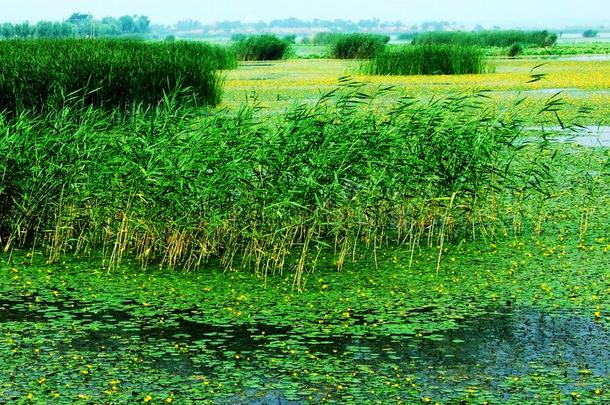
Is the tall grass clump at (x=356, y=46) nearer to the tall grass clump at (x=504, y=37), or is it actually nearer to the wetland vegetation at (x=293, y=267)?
the tall grass clump at (x=504, y=37)

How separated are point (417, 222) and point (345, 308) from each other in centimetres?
174

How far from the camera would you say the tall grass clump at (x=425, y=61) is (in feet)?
74.4

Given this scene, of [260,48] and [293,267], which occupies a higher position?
[293,267]

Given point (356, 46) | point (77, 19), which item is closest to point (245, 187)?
point (356, 46)

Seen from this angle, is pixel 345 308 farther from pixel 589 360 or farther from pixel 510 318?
pixel 589 360

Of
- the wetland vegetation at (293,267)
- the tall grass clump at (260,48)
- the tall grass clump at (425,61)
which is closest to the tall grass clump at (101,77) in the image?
the wetland vegetation at (293,267)

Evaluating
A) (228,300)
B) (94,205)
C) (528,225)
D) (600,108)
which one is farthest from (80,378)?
(600,108)

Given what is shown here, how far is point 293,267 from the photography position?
20.7 feet

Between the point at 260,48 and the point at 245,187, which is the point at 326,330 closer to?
the point at 245,187

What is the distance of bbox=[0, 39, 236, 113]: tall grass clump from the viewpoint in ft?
40.7

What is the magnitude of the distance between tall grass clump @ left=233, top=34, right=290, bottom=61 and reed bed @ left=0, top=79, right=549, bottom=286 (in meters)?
26.1

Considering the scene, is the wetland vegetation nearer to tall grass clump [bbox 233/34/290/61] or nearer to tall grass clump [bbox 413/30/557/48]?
tall grass clump [bbox 233/34/290/61]

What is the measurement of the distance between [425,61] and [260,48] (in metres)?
11.5

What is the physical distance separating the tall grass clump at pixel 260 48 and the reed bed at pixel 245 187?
85.7ft
